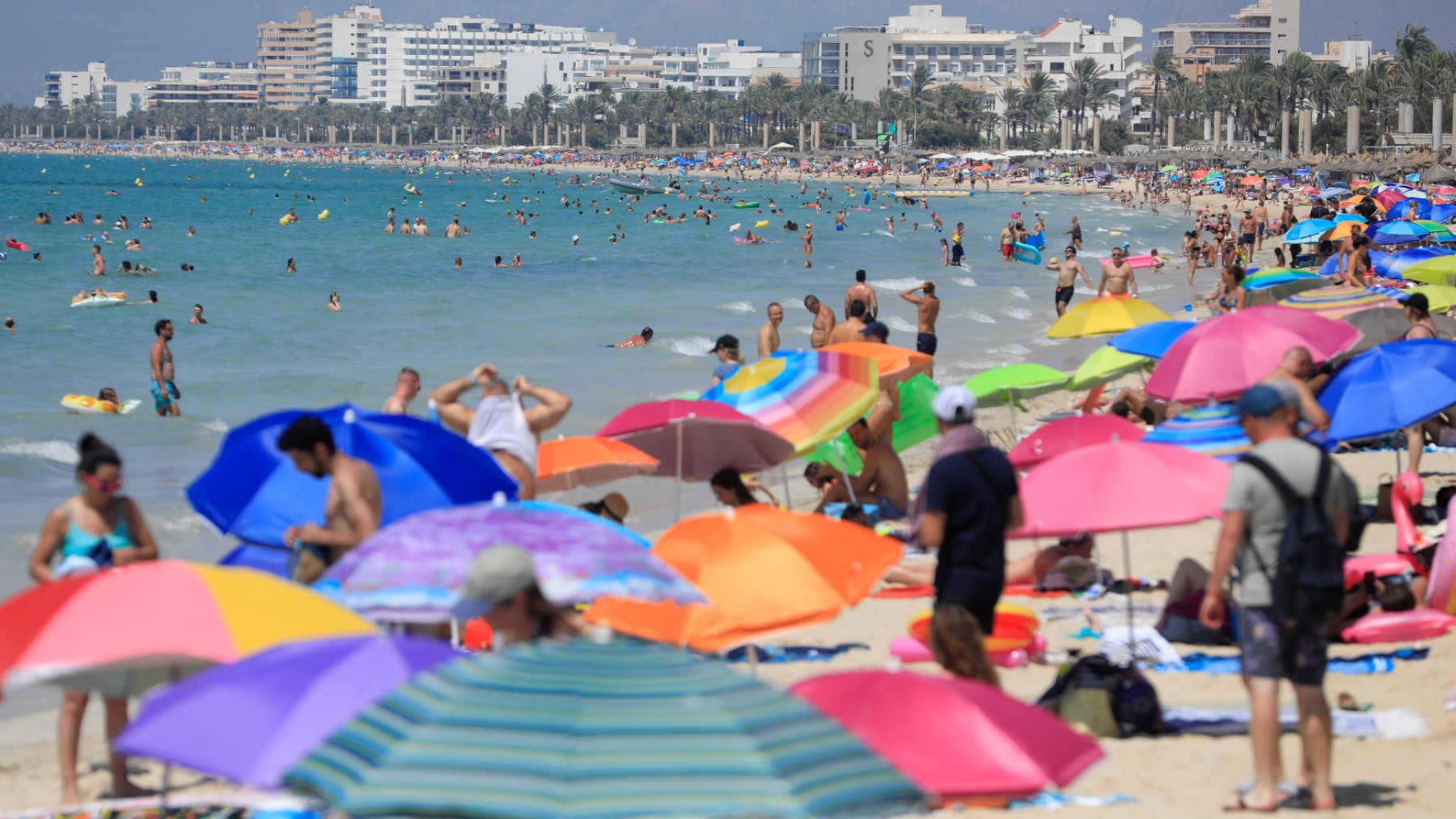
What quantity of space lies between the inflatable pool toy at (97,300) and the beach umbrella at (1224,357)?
2335cm

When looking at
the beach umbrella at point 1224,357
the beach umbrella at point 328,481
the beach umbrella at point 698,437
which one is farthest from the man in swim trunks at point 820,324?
the beach umbrella at point 328,481

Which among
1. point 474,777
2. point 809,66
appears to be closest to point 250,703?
point 474,777

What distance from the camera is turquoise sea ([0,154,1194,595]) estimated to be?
1515 centimetres

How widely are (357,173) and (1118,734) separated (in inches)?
5279

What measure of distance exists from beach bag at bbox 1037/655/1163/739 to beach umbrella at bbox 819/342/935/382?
390 cm

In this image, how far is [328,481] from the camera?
6227 mm

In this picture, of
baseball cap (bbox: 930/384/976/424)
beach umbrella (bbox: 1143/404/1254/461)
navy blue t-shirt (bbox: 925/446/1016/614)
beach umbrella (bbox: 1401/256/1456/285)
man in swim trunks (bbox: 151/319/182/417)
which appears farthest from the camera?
beach umbrella (bbox: 1401/256/1456/285)

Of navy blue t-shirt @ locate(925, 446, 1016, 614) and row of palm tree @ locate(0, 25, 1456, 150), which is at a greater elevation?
row of palm tree @ locate(0, 25, 1456, 150)

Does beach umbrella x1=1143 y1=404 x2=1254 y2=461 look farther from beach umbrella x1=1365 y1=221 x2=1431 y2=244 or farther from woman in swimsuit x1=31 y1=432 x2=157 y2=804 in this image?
beach umbrella x1=1365 y1=221 x2=1431 y2=244

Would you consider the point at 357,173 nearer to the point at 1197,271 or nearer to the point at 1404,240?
the point at 1197,271

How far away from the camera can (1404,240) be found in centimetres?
2280

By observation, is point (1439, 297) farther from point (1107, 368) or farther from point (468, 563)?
point (468, 563)

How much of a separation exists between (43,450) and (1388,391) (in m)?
12.0

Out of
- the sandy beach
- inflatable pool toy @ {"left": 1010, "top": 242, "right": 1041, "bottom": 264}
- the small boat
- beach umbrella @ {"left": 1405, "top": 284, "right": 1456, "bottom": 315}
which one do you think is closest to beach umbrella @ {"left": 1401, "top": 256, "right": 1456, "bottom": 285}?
beach umbrella @ {"left": 1405, "top": 284, "right": 1456, "bottom": 315}
